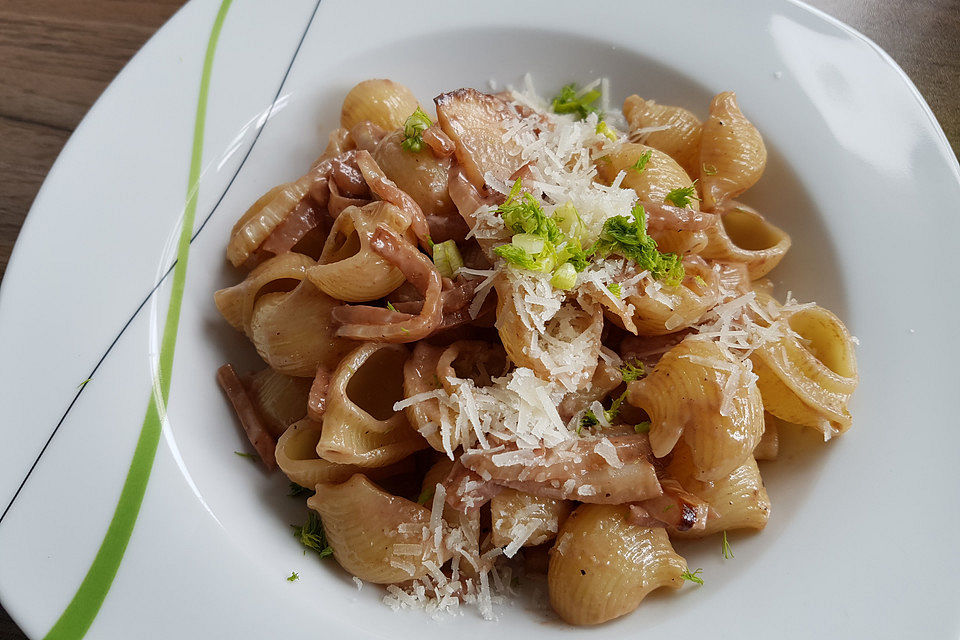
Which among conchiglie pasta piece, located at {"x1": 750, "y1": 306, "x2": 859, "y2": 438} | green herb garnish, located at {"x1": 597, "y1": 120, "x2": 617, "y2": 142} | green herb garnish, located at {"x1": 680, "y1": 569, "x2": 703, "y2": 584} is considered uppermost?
green herb garnish, located at {"x1": 597, "y1": 120, "x2": 617, "y2": 142}

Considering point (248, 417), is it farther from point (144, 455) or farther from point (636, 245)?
point (636, 245)

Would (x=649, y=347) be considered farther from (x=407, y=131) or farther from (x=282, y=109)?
(x=282, y=109)

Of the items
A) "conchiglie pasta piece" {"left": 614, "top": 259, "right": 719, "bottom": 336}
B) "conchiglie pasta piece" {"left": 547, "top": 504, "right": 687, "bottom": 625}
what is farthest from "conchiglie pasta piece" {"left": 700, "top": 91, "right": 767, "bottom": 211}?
"conchiglie pasta piece" {"left": 547, "top": 504, "right": 687, "bottom": 625}

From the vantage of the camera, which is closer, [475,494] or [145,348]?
[475,494]

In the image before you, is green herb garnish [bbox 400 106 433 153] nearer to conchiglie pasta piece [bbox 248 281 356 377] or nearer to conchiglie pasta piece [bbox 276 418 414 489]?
conchiglie pasta piece [bbox 248 281 356 377]

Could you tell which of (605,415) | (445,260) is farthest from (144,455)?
(605,415)

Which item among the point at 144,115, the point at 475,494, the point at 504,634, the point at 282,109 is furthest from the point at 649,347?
the point at 144,115
